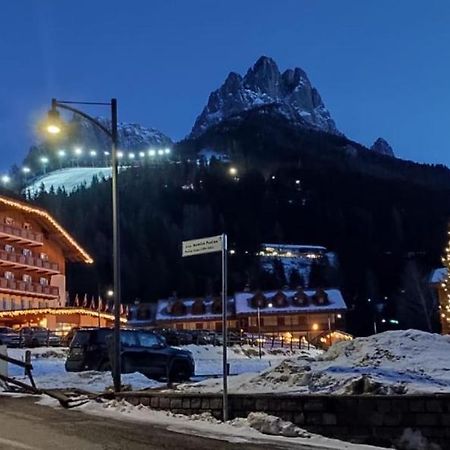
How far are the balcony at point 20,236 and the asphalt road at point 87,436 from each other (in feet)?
149

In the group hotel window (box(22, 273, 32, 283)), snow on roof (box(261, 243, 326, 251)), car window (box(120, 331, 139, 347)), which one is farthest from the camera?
snow on roof (box(261, 243, 326, 251))

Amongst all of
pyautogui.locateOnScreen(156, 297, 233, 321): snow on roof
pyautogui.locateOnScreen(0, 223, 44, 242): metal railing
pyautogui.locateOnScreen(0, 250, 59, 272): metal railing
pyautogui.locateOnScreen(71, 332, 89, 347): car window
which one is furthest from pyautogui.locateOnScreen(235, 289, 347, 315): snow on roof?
pyautogui.locateOnScreen(71, 332, 89, 347): car window

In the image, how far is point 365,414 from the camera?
11.0 metres

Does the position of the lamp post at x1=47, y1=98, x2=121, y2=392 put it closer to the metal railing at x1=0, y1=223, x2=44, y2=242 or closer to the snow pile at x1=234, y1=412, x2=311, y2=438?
the snow pile at x1=234, y1=412, x2=311, y2=438

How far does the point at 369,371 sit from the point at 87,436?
520cm

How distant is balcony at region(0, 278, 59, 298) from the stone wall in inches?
1878

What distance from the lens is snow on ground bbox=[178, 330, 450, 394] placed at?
39.0ft

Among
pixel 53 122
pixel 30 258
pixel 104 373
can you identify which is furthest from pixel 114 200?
pixel 30 258

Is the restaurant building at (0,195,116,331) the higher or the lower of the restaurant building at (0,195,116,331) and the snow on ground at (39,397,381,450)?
the higher

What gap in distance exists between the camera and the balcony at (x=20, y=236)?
188ft

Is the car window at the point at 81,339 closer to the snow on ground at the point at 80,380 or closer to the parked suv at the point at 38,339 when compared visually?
the snow on ground at the point at 80,380

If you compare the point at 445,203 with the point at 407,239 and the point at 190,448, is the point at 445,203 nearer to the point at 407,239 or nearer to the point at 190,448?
the point at 407,239

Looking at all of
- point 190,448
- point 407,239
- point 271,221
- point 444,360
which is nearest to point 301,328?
point 407,239

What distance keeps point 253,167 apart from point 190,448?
550ft
